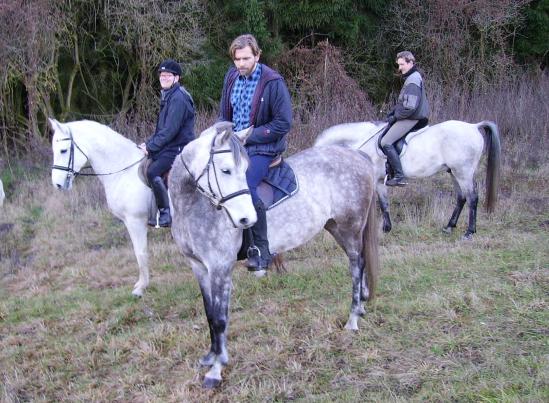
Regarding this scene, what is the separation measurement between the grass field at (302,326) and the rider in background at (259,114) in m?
0.94

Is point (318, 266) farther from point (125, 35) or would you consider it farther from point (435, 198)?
point (125, 35)

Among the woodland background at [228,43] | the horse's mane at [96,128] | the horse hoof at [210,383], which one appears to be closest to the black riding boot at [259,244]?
the horse hoof at [210,383]

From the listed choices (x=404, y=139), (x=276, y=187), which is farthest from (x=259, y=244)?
(x=404, y=139)

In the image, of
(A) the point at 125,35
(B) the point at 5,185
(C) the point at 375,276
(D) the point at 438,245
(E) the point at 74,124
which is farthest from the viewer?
(A) the point at 125,35

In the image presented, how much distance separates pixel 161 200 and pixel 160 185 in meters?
0.17

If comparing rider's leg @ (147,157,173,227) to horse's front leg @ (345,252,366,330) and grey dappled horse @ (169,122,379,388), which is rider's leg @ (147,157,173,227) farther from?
horse's front leg @ (345,252,366,330)

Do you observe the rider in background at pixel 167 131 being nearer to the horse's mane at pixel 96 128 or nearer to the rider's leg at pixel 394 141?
the horse's mane at pixel 96 128

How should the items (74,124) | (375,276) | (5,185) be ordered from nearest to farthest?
(375,276)
(74,124)
(5,185)

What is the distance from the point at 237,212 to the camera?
10.7 ft

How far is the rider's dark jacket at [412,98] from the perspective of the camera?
23.5ft

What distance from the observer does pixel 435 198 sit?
873 centimetres

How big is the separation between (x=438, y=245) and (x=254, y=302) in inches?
115

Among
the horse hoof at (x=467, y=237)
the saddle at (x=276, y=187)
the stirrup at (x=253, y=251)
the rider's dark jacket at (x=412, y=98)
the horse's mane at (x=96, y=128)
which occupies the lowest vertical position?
the horse hoof at (x=467, y=237)

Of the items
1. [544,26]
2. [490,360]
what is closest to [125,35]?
[490,360]
